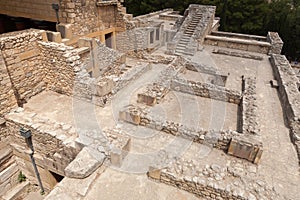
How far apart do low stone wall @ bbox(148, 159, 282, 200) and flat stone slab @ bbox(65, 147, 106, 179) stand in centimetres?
142

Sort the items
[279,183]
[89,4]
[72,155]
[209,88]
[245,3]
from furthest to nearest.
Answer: [245,3] < [89,4] < [209,88] < [72,155] < [279,183]

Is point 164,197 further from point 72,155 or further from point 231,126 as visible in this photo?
point 231,126

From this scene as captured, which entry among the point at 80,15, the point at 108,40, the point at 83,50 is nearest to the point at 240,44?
the point at 108,40

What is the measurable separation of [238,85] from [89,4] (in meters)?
9.28

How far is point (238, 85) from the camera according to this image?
1045cm

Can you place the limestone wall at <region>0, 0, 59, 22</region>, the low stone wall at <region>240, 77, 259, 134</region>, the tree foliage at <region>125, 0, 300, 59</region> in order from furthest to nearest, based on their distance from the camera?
the tree foliage at <region>125, 0, 300, 59</region>, the limestone wall at <region>0, 0, 59, 22</region>, the low stone wall at <region>240, 77, 259, 134</region>

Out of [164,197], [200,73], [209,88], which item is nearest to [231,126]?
[209,88]

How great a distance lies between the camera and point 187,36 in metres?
15.1

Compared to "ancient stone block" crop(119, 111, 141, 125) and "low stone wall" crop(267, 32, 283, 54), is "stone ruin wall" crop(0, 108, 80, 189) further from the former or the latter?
"low stone wall" crop(267, 32, 283, 54)

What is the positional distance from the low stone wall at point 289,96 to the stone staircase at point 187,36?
560cm

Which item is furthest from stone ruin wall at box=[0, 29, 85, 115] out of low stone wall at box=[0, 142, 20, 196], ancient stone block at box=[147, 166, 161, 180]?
ancient stone block at box=[147, 166, 161, 180]

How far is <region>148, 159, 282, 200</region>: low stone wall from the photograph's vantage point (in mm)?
4570

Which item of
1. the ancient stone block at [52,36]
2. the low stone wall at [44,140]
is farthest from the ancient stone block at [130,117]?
the ancient stone block at [52,36]

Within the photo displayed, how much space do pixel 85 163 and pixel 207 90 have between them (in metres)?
5.98
